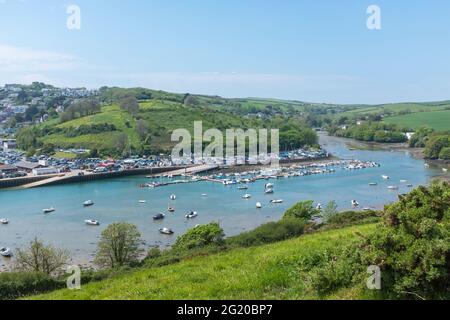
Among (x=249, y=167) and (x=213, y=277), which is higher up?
(x=213, y=277)

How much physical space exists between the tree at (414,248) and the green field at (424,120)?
11388 cm

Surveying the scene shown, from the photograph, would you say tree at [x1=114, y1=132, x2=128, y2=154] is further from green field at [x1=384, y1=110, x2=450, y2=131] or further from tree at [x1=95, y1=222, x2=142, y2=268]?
green field at [x1=384, y1=110, x2=450, y2=131]

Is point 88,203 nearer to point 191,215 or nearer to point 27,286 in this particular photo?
point 191,215

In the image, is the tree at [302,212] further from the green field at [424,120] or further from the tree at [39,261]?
the green field at [424,120]

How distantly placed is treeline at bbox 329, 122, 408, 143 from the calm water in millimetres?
38821

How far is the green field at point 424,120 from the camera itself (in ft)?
383

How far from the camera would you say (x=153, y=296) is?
6.71m

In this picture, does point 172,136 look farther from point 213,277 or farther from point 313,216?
point 213,277

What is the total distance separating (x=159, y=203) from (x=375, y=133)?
242ft

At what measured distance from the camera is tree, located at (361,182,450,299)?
5.36m

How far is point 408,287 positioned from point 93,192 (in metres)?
50.4

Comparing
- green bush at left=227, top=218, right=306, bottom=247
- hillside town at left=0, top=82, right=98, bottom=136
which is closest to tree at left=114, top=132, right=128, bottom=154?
hillside town at left=0, top=82, right=98, bottom=136

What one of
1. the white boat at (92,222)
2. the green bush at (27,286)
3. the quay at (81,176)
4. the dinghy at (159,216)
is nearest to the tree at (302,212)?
the dinghy at (159,216)
